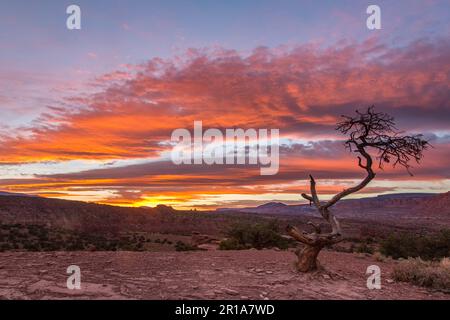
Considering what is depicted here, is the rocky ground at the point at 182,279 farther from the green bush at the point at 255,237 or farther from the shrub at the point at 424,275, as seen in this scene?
the green bush at the point at 255,237

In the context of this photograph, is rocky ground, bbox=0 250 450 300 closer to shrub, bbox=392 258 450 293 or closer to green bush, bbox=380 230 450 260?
shrub, bbox=392 258 450 293

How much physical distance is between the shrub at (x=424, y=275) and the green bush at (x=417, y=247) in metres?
8.70

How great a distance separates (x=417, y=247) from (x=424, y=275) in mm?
10582

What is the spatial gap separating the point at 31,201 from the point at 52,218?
33.8ft

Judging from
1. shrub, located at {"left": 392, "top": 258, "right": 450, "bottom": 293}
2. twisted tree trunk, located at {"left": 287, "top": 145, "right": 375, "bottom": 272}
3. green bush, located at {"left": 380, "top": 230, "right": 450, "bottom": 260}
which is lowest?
green bush, located at {"left": 380, "top": 230, "right": 450, "bottom": 260}

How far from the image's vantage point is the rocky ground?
9016mm

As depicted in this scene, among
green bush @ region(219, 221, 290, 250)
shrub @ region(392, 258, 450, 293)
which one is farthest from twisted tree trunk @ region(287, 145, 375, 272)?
green bush @ region(219, 221, 290, 250)

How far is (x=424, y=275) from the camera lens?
10.9 m

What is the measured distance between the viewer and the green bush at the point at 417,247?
20.2 m

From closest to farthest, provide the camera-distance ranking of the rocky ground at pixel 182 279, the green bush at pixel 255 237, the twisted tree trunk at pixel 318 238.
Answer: the rocky ground at pixel 182 279 < the twisted tree trunk at pixel 318 238 < the green bush at pixel 255 237

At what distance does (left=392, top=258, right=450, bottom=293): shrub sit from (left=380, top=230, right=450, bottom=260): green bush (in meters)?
8.70

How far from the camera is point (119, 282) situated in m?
10.0

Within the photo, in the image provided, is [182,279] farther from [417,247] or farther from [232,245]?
[417,247]

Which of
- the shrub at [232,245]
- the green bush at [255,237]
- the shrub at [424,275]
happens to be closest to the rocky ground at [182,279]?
the shrub at [424,275]
